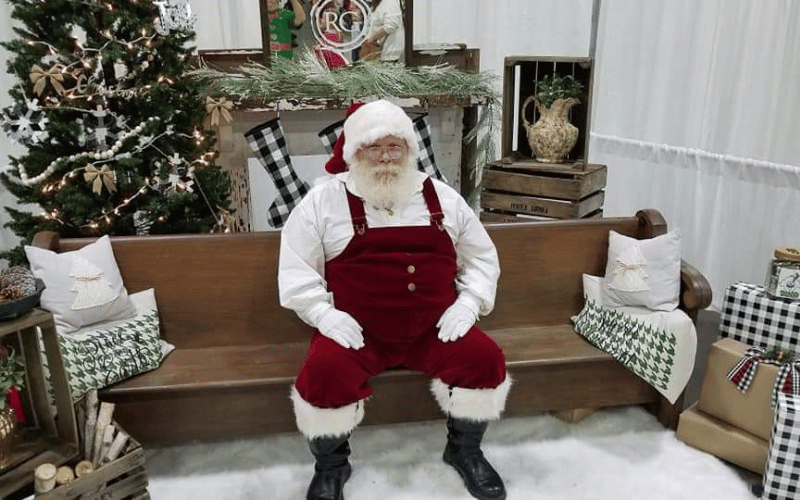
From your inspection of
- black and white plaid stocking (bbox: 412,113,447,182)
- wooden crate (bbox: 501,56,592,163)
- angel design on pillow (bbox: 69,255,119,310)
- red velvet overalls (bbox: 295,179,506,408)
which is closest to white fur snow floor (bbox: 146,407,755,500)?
red velvet overalls (bbox: 295,179,506,408)

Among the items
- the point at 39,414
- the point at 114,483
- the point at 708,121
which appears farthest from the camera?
the point at 708,121

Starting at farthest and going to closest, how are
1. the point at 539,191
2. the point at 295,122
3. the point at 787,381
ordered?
the point at 295,122 < the point at 539,191 < the point at 787,381

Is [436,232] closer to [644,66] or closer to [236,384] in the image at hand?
[236,384]

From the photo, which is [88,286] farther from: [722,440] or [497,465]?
[722,440]

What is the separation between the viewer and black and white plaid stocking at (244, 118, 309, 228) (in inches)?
104

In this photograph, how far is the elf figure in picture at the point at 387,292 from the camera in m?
1.93

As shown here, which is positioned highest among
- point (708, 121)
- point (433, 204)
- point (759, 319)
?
point (708, 121)

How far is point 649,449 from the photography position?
2.19 metres

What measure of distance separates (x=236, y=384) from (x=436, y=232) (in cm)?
81

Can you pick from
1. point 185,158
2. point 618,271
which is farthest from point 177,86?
point 618,271

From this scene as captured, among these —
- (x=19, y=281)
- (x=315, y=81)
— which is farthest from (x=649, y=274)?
(x=19, y=281)

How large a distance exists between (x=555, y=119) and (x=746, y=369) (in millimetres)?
1324

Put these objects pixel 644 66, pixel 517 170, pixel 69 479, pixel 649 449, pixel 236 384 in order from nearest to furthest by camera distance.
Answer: pixel 69 479 → pixel 236 384 → pixel 649 449 → pixel 517 170 → pixel 644 66

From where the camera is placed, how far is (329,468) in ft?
6.41
